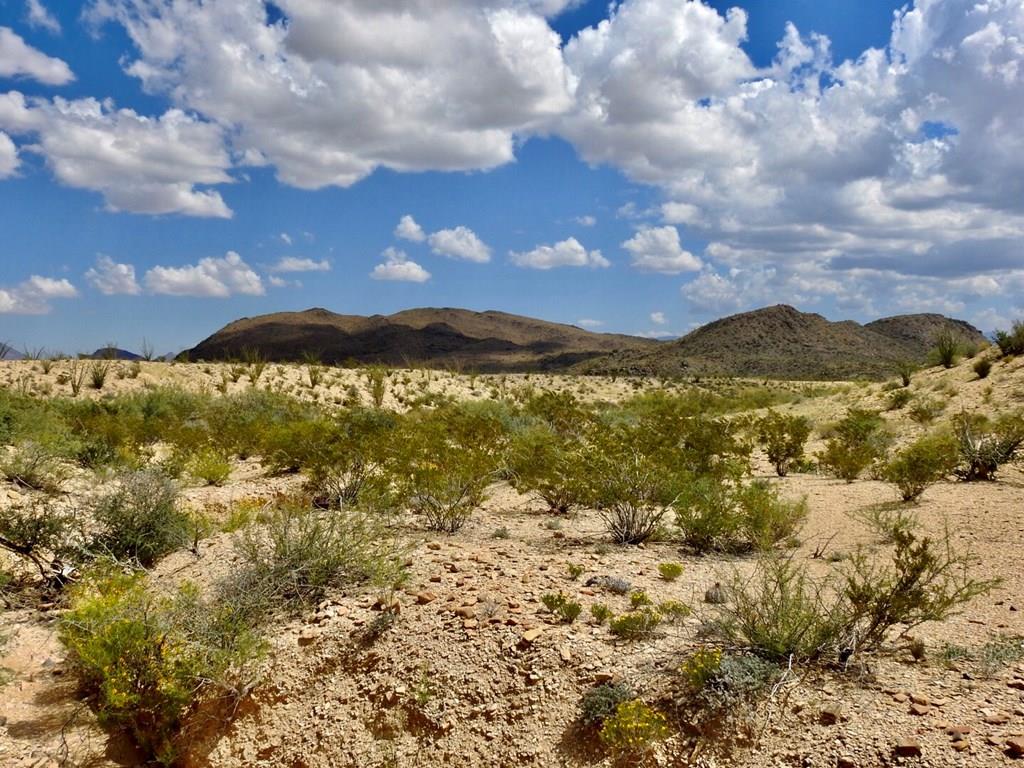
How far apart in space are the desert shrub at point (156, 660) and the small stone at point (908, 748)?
485 cm

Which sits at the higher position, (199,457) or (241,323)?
(241,323)

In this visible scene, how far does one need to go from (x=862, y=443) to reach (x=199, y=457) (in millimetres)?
13575

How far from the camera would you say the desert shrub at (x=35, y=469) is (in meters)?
10.9

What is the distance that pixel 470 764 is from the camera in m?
5.09

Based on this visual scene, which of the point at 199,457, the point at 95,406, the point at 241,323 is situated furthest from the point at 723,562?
the point at 241,323

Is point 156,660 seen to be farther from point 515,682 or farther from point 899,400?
point 899,400

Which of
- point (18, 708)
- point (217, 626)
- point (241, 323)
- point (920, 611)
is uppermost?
point (241, 323)

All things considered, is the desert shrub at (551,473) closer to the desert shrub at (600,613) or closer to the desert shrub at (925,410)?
the desert shrub at (600,613)

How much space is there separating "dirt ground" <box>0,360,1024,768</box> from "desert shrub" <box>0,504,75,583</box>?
2.68ft

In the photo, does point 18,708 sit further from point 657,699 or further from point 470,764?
point 657,699

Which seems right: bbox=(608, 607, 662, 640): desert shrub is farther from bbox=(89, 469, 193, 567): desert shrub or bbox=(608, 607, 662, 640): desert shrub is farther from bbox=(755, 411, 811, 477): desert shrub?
bbox=(755, 411, 811, 477): desert shrub

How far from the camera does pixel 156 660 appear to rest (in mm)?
5812

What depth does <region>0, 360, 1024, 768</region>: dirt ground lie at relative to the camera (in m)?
4.45

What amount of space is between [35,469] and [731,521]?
34.4 feet
